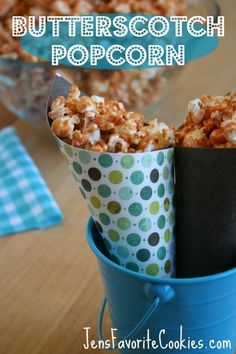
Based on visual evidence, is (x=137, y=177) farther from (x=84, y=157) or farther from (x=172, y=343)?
(x=172, y=343)

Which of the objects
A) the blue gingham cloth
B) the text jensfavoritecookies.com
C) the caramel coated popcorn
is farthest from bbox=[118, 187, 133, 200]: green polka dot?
the caramel coated popcorn

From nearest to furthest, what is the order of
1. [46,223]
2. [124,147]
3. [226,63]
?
[124,147], [46,223], [226,63]

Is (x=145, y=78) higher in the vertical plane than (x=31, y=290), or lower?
higher

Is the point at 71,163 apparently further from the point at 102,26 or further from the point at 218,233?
the point at 102,26

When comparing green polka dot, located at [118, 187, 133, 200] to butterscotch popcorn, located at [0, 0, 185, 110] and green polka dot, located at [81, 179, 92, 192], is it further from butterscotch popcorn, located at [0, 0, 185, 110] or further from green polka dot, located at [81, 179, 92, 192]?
butterscotch popcorn, located at [0, 0, 185, 110]

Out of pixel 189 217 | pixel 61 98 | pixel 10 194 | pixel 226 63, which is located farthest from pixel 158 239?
pixel 226 63

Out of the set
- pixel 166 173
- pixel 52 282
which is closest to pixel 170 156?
pixel 166 173

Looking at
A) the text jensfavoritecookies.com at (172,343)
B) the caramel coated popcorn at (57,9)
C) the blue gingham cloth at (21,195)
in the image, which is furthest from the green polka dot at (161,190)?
the caramel coated popcorn at (57,9)
